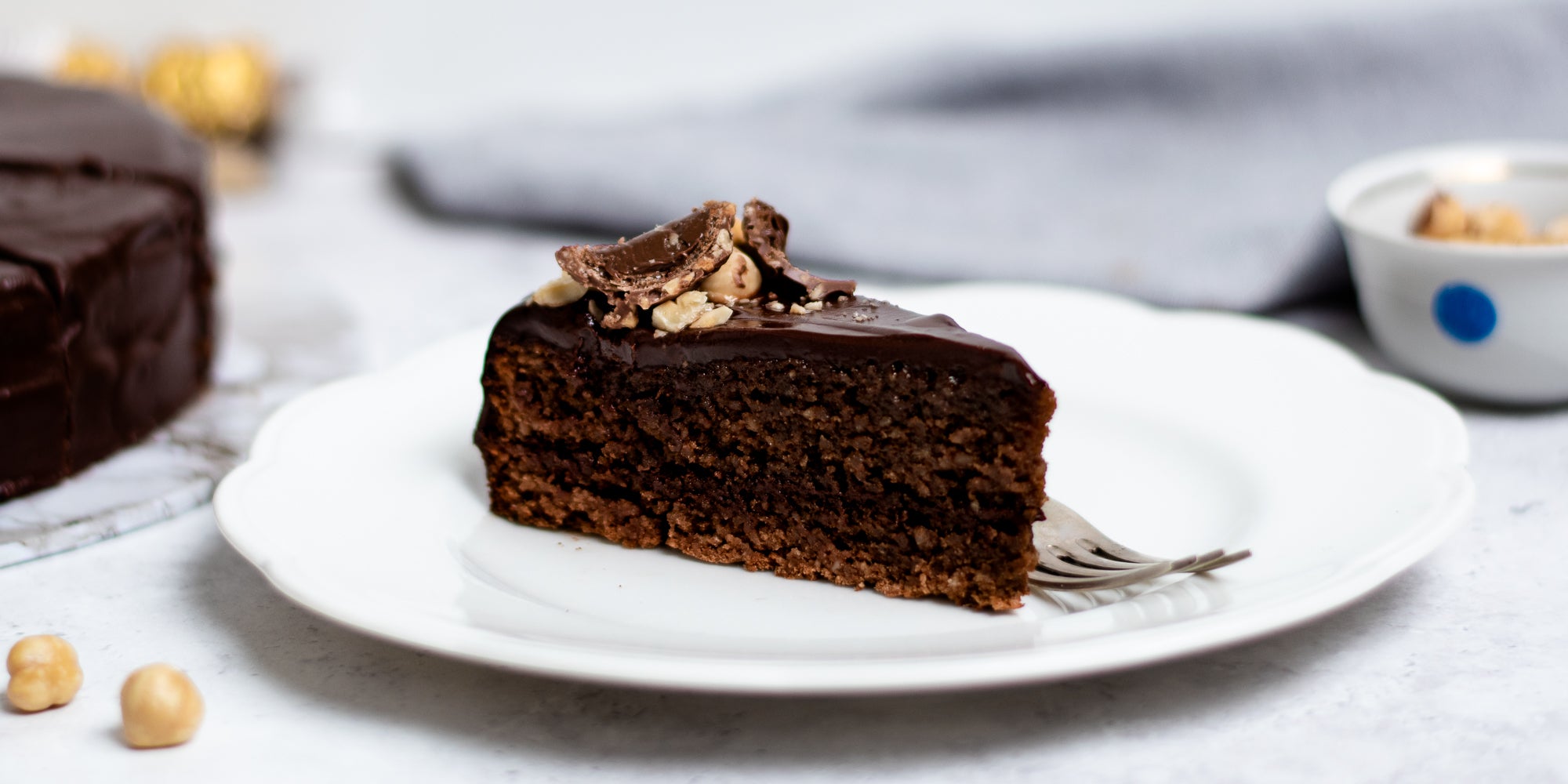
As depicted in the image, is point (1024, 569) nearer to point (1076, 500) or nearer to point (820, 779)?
point (1076, 500)

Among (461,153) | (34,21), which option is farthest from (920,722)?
(34,21)

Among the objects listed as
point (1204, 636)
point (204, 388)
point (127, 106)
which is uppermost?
point (127, 106)

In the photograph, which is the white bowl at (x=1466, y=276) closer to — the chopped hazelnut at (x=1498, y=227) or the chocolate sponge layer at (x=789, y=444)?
the chopped hazelnut at (x=1498, y=227)

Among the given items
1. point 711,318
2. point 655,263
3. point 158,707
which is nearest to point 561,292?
point 655,263

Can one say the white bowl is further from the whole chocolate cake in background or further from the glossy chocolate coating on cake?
the whole chocolate cake in background

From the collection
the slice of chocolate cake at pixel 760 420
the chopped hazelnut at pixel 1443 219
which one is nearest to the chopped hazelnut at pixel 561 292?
the slice of chocolate cake at pixel 760 420

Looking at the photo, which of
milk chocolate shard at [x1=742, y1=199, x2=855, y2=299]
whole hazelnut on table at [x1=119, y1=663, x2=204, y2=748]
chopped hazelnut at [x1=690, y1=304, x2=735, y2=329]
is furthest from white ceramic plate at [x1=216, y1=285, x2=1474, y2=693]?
milk chocolate shard at [x1=742, y1=199, x2=855, y2=299]

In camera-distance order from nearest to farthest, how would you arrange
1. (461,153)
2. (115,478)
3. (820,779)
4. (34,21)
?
(820,779)
(115,478)
(461,153)
(34,21)
